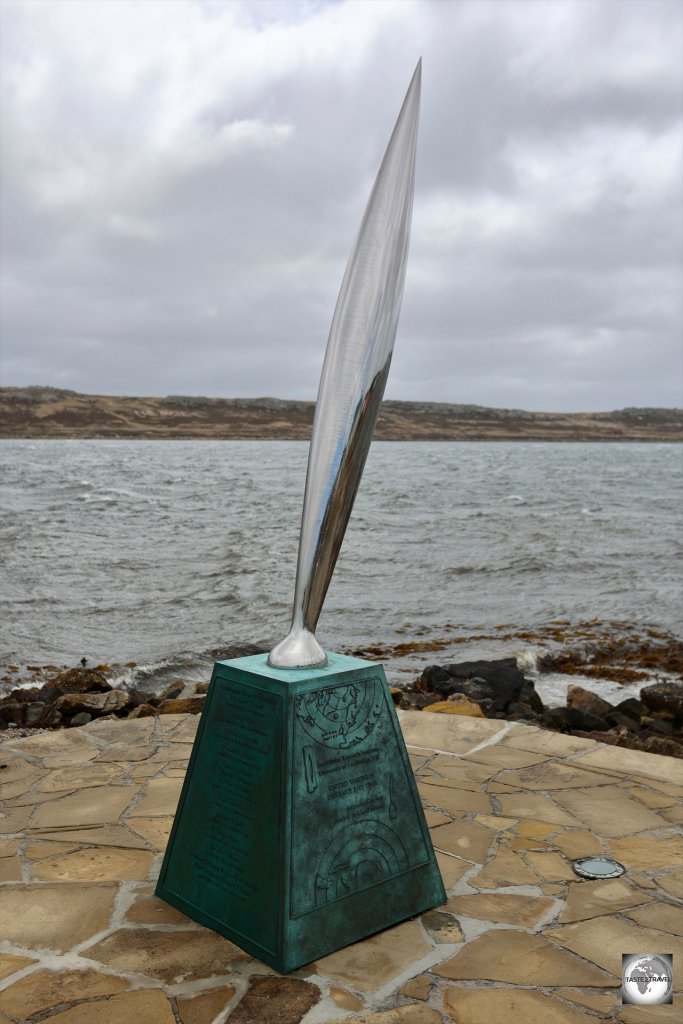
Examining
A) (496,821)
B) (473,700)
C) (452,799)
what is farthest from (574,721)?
(496,821)

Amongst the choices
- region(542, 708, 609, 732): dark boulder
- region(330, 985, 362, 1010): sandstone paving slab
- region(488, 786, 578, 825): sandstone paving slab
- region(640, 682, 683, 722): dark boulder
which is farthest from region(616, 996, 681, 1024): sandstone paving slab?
region(640, 682, 683, 722): dark boulder

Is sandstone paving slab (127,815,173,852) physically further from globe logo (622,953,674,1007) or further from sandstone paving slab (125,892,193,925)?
globe logo (622,953,674,1007)

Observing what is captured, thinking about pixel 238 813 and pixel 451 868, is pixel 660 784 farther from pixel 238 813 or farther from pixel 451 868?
pixel 238 813

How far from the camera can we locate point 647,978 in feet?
8.47

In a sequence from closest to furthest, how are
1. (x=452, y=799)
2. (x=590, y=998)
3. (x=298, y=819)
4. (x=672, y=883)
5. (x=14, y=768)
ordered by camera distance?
(x=590, y=998), (x=298, y=819), (x=672, y=883), (x=452, y=799), (x=14, y=768)

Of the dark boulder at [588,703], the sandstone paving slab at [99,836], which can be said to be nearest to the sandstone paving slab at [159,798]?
the sandstone paving slab at [99,836]

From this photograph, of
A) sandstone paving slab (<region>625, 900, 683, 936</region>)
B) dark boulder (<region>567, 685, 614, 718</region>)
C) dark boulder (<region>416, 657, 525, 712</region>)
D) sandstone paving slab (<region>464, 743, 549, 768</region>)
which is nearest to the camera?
sandstone paving slab (<region>625, 900, 683, 936</region>)

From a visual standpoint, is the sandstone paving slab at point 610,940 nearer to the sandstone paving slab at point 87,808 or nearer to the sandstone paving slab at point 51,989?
the sandstone paving slab at point 51,989

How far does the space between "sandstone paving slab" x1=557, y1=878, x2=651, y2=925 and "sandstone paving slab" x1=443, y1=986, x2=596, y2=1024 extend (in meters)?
0.49

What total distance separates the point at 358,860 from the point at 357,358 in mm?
1651

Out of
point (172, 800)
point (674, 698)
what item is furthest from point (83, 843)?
point (674, 698)

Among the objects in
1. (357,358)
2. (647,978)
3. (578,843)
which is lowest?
(578,843)

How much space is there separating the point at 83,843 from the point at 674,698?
5.54 m

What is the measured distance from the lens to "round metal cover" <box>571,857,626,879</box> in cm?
332
